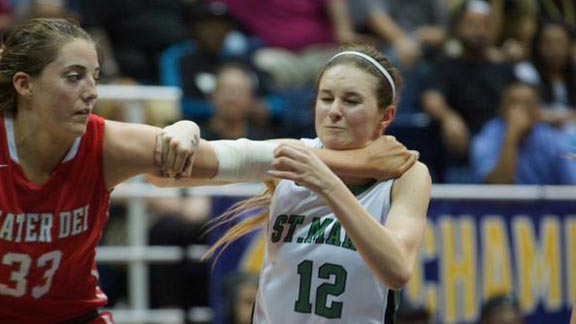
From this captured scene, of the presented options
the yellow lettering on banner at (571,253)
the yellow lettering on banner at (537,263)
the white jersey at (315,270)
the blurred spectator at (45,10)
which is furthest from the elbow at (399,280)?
the blurred spectator at (45,10)

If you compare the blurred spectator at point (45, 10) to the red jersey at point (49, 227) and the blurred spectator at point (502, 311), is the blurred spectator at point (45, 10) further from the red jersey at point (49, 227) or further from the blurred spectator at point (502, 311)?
the red jersey at point (49, 227)

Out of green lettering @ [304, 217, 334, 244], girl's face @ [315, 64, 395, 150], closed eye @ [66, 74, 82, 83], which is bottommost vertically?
green lettering @ [304, 217, 334, 244]

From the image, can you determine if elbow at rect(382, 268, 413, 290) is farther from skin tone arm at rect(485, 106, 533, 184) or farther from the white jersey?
skin tone arm at rect(485, 106, 533, 184)

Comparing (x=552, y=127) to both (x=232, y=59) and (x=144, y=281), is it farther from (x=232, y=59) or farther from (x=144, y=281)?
(x=144, y=281)

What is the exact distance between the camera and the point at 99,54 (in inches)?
158

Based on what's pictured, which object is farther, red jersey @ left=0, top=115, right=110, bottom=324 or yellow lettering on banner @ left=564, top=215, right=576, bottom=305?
yellow lettering on banner @ left=564, top=215, right=576, bottom=305

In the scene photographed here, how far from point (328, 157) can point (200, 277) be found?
3.12 metres

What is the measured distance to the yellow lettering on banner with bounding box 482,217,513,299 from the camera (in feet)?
22.6

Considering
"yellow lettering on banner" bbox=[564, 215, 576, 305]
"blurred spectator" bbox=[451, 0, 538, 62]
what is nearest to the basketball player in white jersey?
"yellow lettering on banner" bbox=[564, 215, 576, 305]

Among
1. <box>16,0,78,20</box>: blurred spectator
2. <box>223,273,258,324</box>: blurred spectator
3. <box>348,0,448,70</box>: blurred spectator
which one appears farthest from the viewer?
<box>348,0,448,70</box>: blurred spectator

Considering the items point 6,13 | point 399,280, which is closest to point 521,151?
point 6,13

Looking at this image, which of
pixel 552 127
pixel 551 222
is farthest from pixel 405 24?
A: pixel 551 222

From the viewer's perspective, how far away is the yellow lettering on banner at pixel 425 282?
682 centimetres

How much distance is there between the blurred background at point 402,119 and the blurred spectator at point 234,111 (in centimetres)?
1
